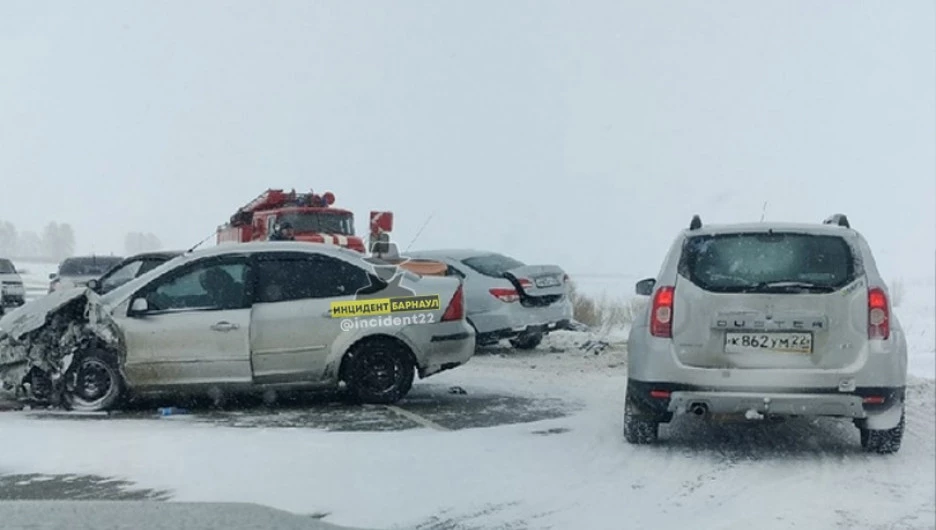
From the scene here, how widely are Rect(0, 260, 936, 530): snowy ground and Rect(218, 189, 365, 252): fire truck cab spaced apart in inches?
49.8

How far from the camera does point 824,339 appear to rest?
524 centimetres

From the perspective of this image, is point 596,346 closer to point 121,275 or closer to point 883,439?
point 121,275

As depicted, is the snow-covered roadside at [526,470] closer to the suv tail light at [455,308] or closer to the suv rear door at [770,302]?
the suv rear door at [770,302]

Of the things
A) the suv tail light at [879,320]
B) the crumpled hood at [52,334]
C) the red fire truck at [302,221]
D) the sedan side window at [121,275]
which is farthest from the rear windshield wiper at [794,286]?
the sedan side window at [121,275]

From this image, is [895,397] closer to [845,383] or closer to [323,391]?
[845,383]

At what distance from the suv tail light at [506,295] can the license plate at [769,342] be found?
619cm

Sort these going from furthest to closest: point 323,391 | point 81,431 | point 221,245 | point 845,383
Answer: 1. point 323,391
2. point 221,245
3. point 81,431
4. point 845,383

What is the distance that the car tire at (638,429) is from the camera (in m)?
5.94

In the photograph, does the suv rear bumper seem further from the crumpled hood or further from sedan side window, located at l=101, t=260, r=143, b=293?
sedan side window, located at l=101, t=260, r=143, b=293

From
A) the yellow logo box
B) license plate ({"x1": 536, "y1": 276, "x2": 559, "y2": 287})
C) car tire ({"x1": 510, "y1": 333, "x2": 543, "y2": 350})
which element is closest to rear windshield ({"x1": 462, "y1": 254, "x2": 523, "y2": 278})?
license plate ({"x1": 536, "y1": 276, "x2": 559, "y2": 287})

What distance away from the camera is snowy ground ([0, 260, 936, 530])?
164 inches

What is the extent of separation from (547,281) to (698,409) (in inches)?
244

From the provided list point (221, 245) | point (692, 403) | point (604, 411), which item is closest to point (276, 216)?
point (221, 245)

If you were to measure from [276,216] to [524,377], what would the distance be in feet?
11.0
